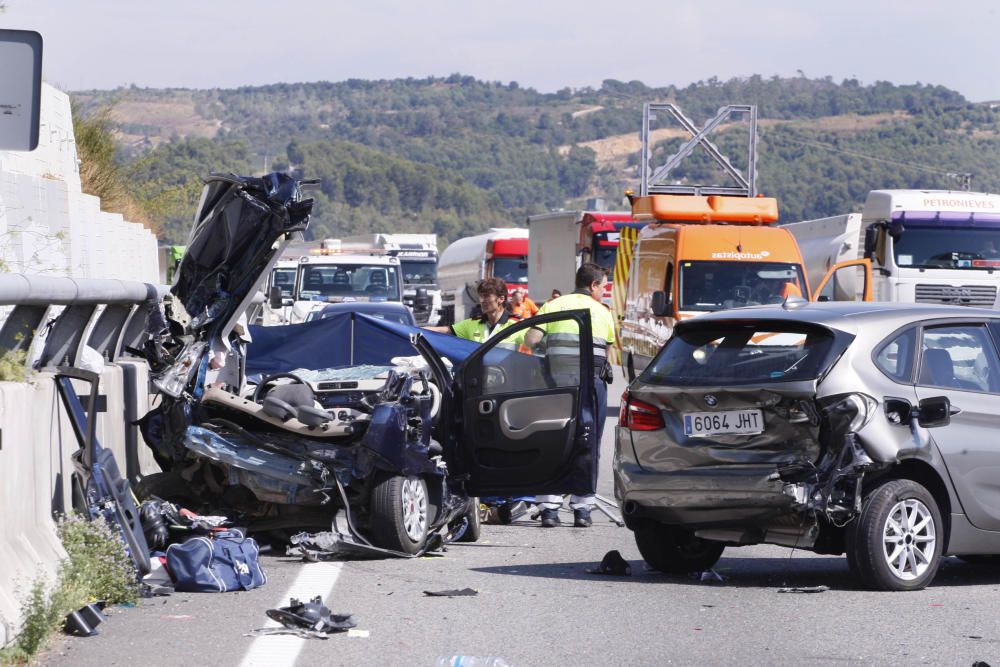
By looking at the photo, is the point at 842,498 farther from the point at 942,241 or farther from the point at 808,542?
the point at 942,241

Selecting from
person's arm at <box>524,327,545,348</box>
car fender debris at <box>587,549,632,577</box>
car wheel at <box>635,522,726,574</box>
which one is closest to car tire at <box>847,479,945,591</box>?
car wheel at <box>635,522,726,574</box>

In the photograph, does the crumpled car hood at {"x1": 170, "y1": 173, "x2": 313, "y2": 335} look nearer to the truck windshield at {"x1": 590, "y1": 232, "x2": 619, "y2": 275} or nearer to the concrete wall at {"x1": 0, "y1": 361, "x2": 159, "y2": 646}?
the concrete wall at {"x1": 0, "y1": 361, "x2": 159, "y2": 646}

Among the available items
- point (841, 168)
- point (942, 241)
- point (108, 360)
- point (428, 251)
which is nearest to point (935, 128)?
point (841, 168)

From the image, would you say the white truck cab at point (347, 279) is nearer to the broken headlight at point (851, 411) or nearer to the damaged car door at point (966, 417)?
the damaged car door at point (966, 417)

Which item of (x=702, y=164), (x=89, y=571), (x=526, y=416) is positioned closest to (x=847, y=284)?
(x=526, y=416)

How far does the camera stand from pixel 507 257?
41.6 m

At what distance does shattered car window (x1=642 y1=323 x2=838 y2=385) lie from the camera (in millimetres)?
8180

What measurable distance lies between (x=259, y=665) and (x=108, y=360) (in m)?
4.36

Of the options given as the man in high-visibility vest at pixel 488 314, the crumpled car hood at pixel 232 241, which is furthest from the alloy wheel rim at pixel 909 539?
the man in high-visibility vest at pixel 488 314

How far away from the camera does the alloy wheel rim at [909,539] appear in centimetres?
799

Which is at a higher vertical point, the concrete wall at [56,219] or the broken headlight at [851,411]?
the concrete wall at [56,219]

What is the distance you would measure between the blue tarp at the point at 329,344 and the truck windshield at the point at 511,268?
27.0m

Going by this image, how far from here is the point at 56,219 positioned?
1655cm

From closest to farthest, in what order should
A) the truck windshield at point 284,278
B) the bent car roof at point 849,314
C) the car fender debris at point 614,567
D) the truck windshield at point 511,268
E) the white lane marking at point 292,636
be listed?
the white lane marking at point 292,636, the bent car roof at point 849,314, the car fender debris at point 614,567, the truck windshield at point 284,278, the truck windshield at point 511,268
